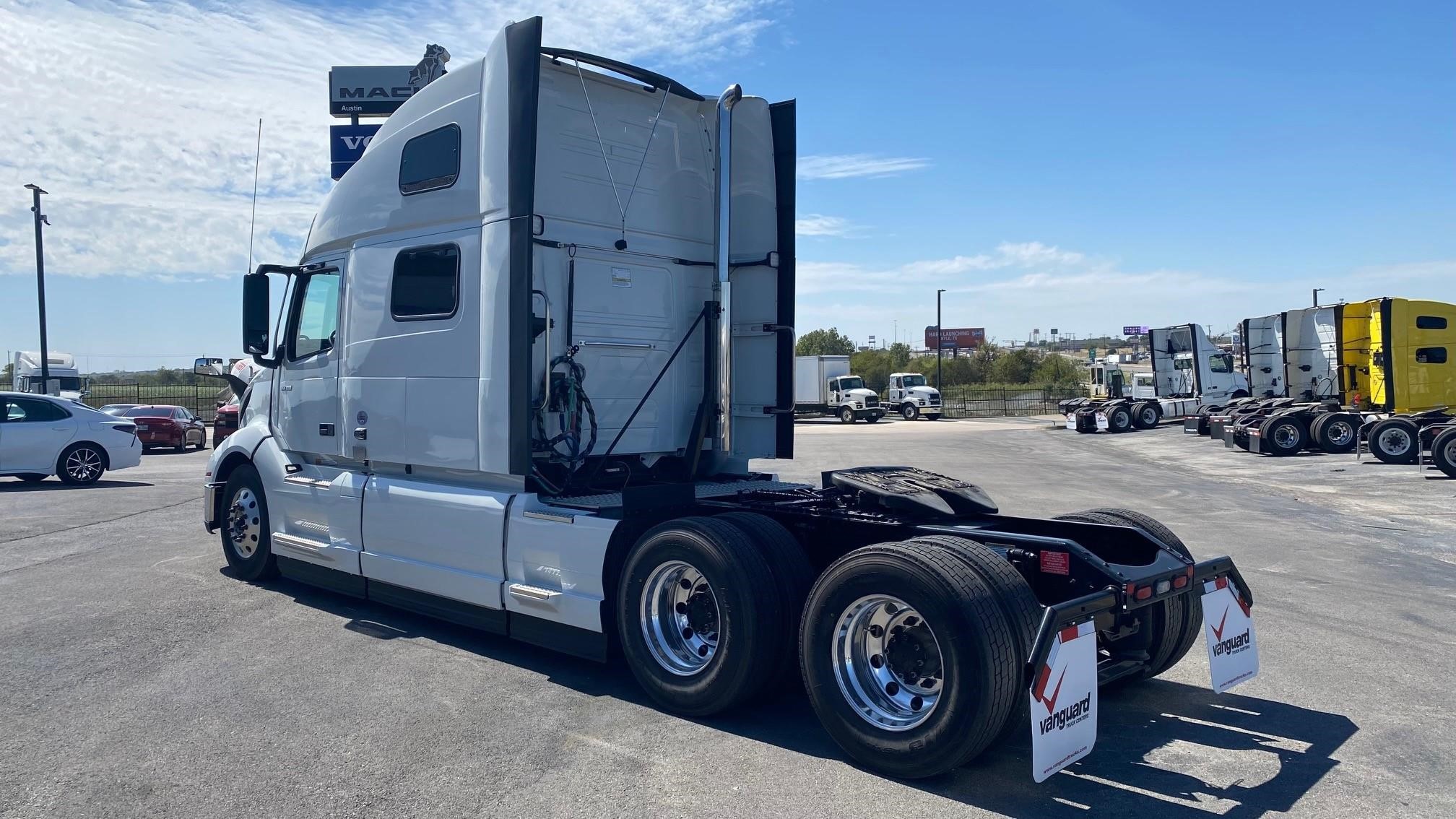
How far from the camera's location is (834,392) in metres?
51.8

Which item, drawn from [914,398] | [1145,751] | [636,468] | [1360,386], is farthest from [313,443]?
[914,398]

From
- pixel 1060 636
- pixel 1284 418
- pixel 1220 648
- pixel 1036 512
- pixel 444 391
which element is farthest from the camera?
pixel 1284 418

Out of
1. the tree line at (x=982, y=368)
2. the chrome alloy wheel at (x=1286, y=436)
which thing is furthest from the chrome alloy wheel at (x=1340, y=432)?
the tree line at (x=982, y=368)

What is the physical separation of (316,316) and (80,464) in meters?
11.9

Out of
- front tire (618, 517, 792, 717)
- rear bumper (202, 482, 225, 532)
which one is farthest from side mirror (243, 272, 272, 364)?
front tire (618, 517, 792, 717)

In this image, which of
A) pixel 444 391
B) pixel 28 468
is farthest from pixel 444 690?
pixel 28 468

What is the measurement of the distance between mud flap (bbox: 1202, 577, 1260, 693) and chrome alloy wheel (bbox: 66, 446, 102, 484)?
17.8 metres

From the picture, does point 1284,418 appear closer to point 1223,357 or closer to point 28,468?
point 1223,357

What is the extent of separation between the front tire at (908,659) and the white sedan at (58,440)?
54.5ft

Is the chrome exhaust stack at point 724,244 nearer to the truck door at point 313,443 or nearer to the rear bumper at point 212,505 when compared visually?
the truck door at point 313,443

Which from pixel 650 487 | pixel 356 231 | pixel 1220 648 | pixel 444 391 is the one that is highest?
pixel 356 231

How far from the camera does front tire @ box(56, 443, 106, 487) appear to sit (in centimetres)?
1694

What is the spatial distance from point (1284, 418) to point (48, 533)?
25.1 metres

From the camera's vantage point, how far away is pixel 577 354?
665cm
